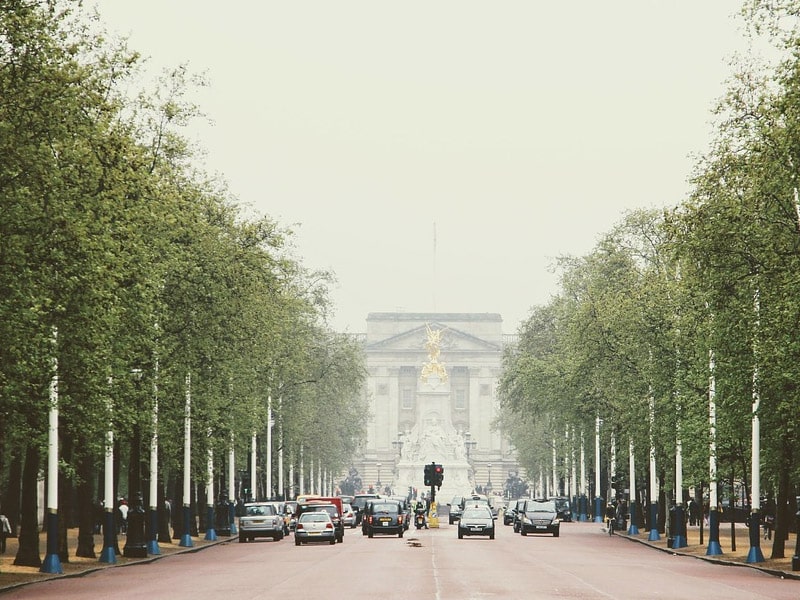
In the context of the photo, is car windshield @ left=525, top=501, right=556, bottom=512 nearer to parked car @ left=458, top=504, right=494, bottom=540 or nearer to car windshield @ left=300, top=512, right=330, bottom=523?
parked car @ left=458, top=504, right=494, bottom=540

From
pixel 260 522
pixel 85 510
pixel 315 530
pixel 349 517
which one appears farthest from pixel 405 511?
pixel 85 510

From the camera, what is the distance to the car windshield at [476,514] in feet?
233

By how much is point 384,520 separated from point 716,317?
3151 centimetres

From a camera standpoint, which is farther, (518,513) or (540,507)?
(518,513)

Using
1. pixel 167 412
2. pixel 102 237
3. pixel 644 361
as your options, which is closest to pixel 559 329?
pixel 644 361

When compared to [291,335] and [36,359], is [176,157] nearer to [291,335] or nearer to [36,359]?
[36,359]

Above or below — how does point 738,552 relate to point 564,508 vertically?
above

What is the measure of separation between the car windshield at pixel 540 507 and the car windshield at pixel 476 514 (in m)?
4.62

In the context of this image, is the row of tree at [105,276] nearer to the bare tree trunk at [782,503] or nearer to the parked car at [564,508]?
the bare tree trunk at [782,503]

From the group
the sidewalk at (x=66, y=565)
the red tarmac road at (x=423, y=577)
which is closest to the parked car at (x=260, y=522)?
the sidewalk at (x=66, y=565)

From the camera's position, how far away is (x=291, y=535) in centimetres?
8181

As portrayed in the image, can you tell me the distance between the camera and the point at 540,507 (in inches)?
3039

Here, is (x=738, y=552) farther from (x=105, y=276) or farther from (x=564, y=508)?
(x=564, y=508)

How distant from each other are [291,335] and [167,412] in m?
27.4
